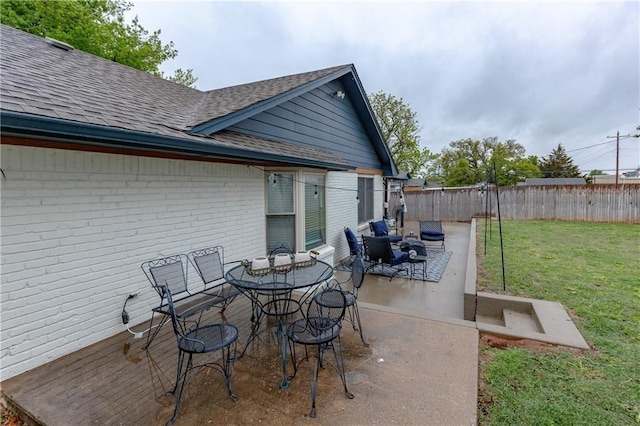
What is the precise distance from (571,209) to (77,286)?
19162 mm

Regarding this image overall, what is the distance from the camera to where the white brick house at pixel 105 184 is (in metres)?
2.74

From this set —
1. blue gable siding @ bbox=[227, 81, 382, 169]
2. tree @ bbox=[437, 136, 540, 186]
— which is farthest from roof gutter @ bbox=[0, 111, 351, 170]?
tree @ bbox=[437, 136, 540, 186]

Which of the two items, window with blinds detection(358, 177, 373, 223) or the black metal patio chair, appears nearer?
the black metal patio chair

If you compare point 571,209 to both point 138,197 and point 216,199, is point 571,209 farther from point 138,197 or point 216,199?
point 138,197

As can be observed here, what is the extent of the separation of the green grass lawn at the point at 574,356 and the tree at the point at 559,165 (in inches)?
1320

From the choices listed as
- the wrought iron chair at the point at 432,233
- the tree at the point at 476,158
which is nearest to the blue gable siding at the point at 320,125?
the wrought iron chair at the point at 432,233

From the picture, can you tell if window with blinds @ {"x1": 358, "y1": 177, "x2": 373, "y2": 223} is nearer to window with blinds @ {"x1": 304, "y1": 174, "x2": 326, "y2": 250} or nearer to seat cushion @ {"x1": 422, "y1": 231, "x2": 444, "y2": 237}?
seat cushion @ {"x1": 422, "y1": 231, "x2": 444, "y2": 237}

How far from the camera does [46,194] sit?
2.96 m

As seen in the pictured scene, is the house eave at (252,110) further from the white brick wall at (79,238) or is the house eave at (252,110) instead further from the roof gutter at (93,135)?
the white brick wall at (79,238)

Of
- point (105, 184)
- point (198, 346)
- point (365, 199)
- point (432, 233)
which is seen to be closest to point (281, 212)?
point (105, 184)

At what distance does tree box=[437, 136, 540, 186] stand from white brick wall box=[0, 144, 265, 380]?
36.4 metres

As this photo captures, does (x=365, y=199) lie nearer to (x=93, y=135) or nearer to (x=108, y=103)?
(x=108, y=103)

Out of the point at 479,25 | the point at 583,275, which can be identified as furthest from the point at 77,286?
the point at 479,25

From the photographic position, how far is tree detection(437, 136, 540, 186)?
3506 centimetres
